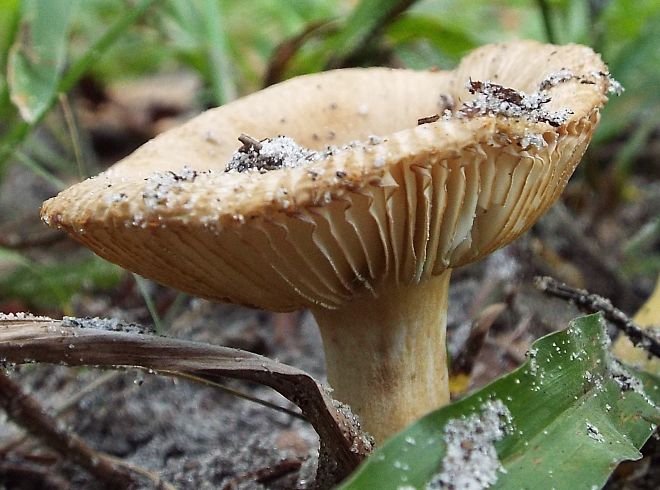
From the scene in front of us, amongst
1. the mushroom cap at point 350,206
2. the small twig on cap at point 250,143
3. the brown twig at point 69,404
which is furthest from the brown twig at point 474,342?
the brown twig at point 69,404

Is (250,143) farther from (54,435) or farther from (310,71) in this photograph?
(310,71)

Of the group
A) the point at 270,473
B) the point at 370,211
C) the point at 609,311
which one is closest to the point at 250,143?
the point at 370,211

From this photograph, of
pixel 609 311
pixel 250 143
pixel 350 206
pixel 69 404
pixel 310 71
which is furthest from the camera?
pixel 310 71

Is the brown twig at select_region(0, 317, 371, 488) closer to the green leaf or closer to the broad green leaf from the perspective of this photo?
the green leaf

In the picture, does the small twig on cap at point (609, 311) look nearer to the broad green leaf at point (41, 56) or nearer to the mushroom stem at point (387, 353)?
the mushroom stem at point (387, 353)

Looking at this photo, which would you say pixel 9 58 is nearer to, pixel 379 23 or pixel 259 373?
pixel 379 23
